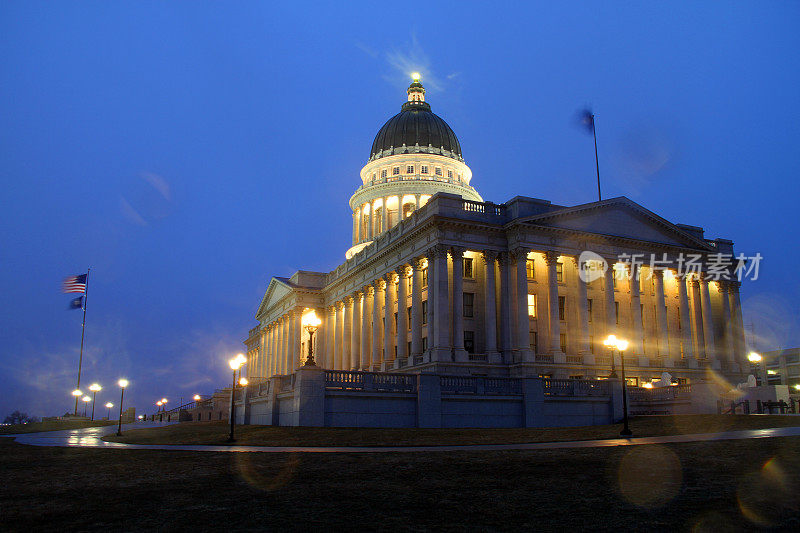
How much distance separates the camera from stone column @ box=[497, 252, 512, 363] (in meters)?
54.8

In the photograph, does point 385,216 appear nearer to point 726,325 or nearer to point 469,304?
point 469,304

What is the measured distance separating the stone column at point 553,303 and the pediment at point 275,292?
39.1 metres

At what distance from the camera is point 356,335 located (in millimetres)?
73875

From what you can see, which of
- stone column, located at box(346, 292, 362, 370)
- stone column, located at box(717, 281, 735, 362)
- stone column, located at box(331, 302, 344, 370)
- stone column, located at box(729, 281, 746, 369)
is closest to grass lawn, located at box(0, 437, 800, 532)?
stone column, located at box(717, 281, 735, 362)

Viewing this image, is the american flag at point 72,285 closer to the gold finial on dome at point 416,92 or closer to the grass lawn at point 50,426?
the grass lawn at point 50,426

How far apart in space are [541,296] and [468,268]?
22.4ft

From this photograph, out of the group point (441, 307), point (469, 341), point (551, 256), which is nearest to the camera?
point (441, 307)

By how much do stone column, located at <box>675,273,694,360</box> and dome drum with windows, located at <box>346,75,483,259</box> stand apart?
Answer: 128 ft

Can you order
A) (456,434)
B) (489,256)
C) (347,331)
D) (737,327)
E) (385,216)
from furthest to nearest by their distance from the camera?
(385,216)
(347,331)
(737,327)
(489,256)
(456,434)

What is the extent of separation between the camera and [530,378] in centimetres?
3891

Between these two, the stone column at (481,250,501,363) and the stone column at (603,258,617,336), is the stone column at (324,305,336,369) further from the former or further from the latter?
the stone column at (603,258,617,336)

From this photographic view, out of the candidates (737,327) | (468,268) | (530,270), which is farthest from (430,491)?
(737,327)

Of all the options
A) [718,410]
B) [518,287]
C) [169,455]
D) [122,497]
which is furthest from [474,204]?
[122,497]

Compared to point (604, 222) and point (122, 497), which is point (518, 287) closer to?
point (604, 222)
